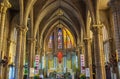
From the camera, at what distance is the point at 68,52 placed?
1588 inches

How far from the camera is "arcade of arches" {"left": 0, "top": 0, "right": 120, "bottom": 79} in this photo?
59.6 ft

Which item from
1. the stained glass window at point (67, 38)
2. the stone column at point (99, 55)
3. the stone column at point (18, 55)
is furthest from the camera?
the stained glass window at point (67, 38)

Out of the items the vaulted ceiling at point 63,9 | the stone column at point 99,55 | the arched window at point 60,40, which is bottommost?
the stone column at point 99,55

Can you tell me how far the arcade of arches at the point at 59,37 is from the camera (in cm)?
1817

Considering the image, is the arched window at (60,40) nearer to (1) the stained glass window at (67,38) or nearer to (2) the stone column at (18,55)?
(1) the stained glass window at (67,38)

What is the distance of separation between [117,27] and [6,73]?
15356mm

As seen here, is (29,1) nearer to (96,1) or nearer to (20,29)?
(20,29)

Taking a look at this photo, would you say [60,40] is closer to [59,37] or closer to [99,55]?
[59,37]

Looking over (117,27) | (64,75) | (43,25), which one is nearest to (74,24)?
(43,25)

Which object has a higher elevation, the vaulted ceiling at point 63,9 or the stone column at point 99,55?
the vaulted ceiling at point 63,9

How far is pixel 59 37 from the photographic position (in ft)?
136

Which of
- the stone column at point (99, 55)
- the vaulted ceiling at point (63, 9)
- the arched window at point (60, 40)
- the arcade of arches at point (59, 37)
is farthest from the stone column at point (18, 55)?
the arched window at point (60, 40)

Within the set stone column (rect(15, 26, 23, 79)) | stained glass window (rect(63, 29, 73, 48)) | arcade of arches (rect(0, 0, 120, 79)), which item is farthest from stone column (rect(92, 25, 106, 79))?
stained glass window (rect(63, 29, 73, 48))

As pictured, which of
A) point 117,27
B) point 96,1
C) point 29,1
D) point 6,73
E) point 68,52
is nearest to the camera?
point 117,27
